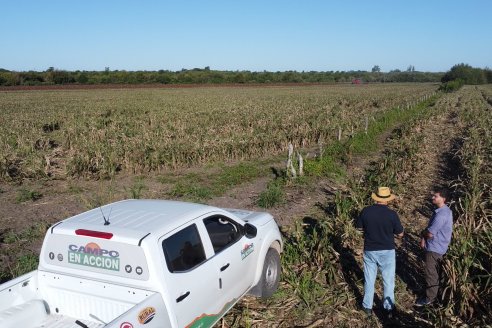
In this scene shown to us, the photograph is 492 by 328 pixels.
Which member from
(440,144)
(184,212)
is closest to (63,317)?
(184,212)

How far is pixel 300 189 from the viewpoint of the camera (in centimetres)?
1332

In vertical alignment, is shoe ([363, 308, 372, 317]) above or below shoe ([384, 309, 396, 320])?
above

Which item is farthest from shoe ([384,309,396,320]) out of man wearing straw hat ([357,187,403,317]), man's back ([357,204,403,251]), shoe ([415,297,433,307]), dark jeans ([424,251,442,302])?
man's back ([357,204,403,251])

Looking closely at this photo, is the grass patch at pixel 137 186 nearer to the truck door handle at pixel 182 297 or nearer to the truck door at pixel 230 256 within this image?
the truck door at pixel 230 256

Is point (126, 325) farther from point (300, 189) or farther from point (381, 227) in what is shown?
point (300, 189)

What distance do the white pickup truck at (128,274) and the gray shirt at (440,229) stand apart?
114 inches

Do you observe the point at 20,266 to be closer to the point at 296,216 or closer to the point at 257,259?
the point at 257,259

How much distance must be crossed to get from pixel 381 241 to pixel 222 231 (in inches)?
82.7

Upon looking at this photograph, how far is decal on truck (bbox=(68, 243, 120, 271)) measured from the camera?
4594 mm

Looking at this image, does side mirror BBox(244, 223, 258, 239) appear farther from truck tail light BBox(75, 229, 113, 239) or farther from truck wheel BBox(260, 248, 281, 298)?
truck tail light BBox(75, 229, 113, 239)

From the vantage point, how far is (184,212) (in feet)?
17.3

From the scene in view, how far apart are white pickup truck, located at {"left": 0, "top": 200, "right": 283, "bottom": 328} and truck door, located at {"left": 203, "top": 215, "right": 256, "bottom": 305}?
0.02 m

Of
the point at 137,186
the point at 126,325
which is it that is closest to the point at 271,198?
the point at 137,186

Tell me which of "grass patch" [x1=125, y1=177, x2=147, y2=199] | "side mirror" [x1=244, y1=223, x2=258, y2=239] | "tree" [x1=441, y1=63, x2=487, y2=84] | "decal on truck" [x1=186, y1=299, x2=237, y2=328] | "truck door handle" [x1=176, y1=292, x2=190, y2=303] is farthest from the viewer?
"tree" [x1=441, y1=63, x2=487, y2=84]
